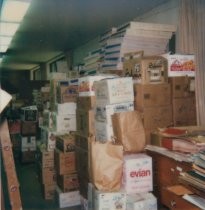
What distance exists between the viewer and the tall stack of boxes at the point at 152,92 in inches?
121

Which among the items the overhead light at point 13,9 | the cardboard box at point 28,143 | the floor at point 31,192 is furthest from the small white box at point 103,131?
the cardboard box at point 28,143

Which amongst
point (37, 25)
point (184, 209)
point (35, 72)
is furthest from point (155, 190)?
point (35, 72)

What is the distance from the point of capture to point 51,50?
29.5 ft

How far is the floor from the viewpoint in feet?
12.4

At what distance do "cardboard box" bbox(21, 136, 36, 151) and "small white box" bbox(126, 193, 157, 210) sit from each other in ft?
11.9

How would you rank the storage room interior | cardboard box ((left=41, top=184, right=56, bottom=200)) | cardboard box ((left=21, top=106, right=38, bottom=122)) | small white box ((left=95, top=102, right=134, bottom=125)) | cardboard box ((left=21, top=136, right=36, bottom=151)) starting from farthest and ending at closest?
cardboard box ((left=21, top=106, right=38, bottom=122)), cardboard box ((left=21, top=136, right=36, bottom=151)), cardboard box ((left=41, top=184, right=56, bottom=200)), small white box ((left=95, top=102, right=134, bottom=125)), the storage room interior

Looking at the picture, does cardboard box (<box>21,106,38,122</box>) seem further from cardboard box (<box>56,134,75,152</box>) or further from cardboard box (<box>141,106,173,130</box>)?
cardboard box (<box>141,106,173,130</box>)

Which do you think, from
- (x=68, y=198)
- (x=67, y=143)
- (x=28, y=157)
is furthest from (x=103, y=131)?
(x=28, y=157)

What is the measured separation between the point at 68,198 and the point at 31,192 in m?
0.81

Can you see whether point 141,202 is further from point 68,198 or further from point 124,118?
point 68,198

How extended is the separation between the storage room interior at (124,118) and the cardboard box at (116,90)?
10mm

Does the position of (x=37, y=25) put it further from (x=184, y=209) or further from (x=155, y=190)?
(x=184, y=209)

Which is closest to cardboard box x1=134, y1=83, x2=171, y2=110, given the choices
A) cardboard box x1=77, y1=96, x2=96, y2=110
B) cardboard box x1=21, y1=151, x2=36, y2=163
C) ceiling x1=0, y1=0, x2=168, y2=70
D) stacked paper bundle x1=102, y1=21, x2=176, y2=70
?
cardboard box x1=77, y1=96, x2=96, y2=110

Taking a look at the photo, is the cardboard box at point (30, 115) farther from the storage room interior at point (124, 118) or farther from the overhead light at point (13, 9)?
the overhead light at point (13, 9)
